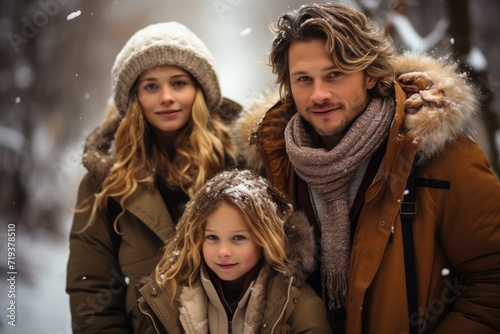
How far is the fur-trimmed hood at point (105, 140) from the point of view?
2965mm

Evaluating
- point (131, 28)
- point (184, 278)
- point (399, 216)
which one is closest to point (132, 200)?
point (184, 278)

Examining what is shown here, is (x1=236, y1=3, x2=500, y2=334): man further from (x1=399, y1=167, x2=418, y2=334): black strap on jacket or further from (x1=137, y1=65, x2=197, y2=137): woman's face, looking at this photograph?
(x1=137, y1=65, x2=197, y2=137): woman's face

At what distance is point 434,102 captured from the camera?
2.19m

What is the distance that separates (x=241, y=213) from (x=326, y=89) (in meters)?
0.72

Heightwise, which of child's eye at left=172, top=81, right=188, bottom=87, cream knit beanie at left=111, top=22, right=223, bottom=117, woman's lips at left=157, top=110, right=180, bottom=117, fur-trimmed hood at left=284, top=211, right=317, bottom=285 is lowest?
fur-trimmed hood at left=284, top=211, right=317, bottom=285

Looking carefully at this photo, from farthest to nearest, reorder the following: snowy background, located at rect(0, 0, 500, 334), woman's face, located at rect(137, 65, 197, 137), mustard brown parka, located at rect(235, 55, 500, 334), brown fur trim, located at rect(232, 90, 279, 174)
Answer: snowy background, located at rect(0, 0, 500, 334) < woman's face, located at rect(137, 65, 197, 137) < brown fur trim, located at rect(232, 90, 279, 174) < mustard brown parka, located at rect(235, 55, 500, 334)

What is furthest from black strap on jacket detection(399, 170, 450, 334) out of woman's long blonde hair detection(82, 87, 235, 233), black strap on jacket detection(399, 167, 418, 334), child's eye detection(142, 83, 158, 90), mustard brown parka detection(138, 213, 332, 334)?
child's eye detection(142, 83, 158, 90)

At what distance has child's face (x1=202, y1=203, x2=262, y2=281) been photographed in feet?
7.50

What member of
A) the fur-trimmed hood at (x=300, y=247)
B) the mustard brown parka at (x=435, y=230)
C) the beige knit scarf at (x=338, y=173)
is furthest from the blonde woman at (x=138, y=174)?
the mustard brown parka at (x=435, y=230)

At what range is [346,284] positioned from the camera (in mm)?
2330

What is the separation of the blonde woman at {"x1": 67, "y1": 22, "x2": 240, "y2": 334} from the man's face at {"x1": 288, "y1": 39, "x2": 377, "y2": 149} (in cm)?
83

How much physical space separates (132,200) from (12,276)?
1873 millimetres

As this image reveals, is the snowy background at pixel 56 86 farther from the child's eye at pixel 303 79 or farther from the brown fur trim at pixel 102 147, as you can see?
the child's eye at pixel 303 79

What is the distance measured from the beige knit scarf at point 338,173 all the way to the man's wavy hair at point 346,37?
0.54ft
